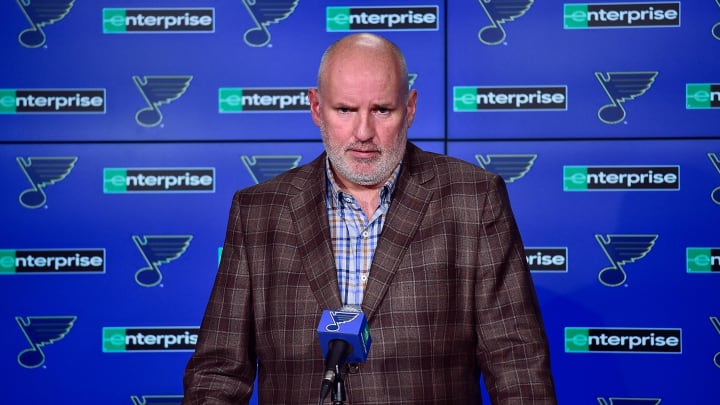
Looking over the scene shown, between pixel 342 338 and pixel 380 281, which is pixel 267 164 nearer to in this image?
pixel 380 281

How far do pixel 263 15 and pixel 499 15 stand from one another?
3.07 feet

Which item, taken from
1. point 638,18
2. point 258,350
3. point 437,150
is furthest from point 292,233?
point 638,18

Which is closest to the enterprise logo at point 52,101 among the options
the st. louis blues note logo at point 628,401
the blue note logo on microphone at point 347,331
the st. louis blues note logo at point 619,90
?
the st. louis blues note logo at point 619,90

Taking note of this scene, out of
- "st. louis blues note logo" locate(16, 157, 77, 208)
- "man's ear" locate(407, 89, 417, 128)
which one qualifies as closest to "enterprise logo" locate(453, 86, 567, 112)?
"man's ear" locate(407, 89, 417, 128)

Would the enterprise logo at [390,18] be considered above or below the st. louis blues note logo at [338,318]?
above

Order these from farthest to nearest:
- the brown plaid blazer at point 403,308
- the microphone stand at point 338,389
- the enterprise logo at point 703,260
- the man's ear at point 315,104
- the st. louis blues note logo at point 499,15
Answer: the st. louis blues note logo at point 499,15, the enterprise logo at point 703,260, the man's ear at point 315,104, the brown plaid blazer at point 403,308, the microphone stand at point 338,389

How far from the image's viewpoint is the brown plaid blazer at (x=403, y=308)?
1.81 m

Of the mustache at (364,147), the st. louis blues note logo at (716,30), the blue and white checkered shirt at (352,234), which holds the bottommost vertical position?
the blue and white checkered shirt at (352,234)

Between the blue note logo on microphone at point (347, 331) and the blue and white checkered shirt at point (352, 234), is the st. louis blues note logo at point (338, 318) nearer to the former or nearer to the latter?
the blue note logo on microphone at point (347, 331)

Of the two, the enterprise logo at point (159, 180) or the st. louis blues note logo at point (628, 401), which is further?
the enterprise logo at point (159, 180)

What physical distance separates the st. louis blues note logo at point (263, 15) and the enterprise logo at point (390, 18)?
224 millimetres

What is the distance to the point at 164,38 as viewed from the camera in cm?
350

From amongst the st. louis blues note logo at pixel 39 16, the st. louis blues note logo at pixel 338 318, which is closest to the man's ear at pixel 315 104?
the st. louis blues note logo at pixel 338 318

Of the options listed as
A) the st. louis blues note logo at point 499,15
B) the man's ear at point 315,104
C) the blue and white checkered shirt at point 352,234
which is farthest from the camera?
the st. louis blues note logo at point 499,15
